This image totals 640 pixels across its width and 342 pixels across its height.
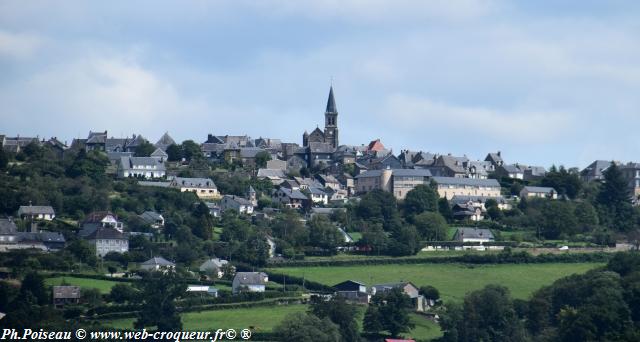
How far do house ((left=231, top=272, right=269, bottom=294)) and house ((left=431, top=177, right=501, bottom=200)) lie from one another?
31959mm

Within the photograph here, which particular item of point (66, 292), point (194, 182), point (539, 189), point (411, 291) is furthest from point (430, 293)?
point (539, 189)

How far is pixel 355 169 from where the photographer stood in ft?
416

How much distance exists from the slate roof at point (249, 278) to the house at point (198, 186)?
23.0 meters

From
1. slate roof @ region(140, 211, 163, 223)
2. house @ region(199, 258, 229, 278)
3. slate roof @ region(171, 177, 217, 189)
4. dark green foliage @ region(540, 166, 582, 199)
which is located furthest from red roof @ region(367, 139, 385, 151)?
house @ region(199, 258, 229, 278)

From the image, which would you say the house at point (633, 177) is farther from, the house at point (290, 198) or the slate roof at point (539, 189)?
the house at point (290, 198)

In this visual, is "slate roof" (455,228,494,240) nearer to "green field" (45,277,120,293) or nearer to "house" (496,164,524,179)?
"house" (496,164,524,179)

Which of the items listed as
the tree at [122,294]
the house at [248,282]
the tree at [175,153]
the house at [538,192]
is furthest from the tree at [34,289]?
the house at [538,192]

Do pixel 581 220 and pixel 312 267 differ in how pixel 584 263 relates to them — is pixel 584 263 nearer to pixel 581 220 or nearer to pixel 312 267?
pixel 581 220

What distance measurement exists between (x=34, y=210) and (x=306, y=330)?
29796 mm

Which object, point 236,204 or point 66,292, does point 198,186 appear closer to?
point 236,204

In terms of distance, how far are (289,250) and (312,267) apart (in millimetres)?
2305

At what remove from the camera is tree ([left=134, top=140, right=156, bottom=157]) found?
396 ft

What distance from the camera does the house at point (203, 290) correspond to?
8462cm

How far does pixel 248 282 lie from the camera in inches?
3425
